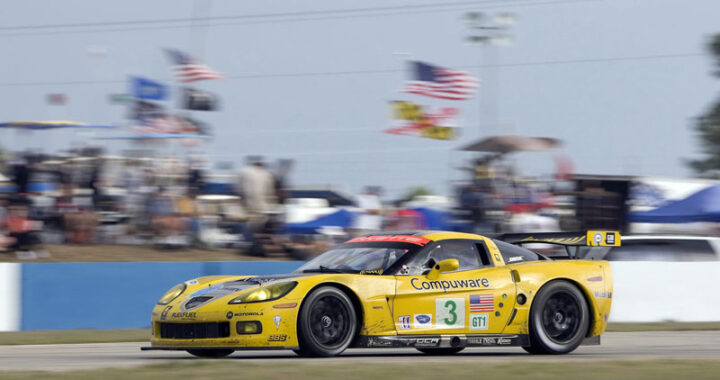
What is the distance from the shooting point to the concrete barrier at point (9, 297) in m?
13.0

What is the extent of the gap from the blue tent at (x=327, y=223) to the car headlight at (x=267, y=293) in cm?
864

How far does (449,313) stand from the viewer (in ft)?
27.2

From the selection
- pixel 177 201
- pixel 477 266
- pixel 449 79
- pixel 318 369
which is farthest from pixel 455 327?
pixel 449 79

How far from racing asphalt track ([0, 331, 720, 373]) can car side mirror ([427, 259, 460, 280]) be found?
682 millimetres

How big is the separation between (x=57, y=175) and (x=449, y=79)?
26.8 ft

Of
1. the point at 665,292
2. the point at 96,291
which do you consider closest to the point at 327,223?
the point at 96,291

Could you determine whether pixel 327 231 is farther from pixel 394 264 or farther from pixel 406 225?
pixel 394 264

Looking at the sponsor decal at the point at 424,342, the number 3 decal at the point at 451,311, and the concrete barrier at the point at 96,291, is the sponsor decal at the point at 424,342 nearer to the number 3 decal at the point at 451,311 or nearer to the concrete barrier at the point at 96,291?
the number 3 decal at the point at 451,311

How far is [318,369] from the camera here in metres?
6.55

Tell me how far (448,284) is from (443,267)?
0.80 ft

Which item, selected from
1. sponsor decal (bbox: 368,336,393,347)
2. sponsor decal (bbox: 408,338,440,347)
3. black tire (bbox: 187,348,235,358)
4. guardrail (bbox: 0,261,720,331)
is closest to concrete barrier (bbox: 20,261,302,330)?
guardrail (bbox: 0,261,720,331)

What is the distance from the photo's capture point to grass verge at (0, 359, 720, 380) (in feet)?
20.4

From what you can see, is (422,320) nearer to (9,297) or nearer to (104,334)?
(104,334)

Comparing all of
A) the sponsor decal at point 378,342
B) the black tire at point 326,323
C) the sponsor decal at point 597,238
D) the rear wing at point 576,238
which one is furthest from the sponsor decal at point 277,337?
the sponsor decal at point 597,238
